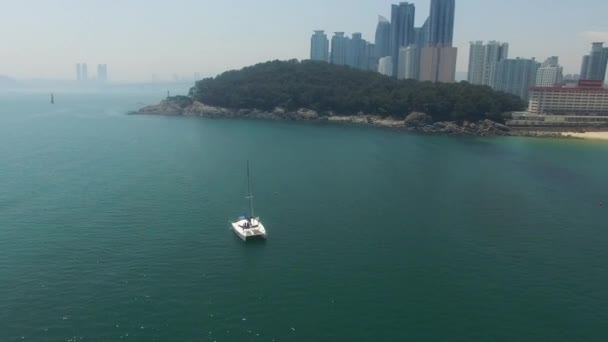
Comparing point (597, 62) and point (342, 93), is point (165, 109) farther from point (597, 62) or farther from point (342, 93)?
point (597, 62)

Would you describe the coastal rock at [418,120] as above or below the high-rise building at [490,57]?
below

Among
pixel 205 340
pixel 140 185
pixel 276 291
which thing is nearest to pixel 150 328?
pixel 205 340

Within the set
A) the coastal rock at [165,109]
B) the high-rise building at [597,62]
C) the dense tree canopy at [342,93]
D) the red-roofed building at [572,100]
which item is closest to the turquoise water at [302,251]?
the dense tree canopy at [342,93]

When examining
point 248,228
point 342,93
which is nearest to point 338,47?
point 342,93

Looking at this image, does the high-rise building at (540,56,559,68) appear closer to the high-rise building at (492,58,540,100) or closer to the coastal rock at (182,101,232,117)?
the high-rise building at (492,58,540,100)

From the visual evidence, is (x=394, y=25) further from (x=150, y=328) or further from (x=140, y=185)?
(x=150, y=328)

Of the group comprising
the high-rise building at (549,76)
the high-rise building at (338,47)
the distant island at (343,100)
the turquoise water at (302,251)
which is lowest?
the turquoise water at (302,251)

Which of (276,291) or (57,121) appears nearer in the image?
(276,291)

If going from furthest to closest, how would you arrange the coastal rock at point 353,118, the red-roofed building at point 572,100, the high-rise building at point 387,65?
the high-rise building at point 387,65
the red-roofed building at point 572,100
the coastal rock at point 353,118

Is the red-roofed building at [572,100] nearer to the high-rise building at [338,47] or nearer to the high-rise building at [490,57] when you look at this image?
the high-rise building at [490,57]
